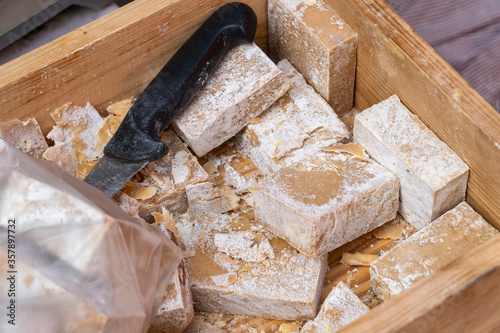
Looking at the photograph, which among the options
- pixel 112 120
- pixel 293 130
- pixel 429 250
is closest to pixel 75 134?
pixel 112 120

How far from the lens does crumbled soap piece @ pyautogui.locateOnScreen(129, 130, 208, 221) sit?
4.64ft

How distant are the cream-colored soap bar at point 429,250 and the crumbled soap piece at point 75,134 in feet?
2.21

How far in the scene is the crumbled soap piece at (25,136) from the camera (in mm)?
1400

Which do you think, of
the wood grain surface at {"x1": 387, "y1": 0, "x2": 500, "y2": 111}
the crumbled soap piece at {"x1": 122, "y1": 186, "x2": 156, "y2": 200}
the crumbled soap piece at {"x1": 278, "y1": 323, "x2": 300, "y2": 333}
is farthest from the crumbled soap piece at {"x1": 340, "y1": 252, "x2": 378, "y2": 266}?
the wood grain surface at {"x1": 387, "y1": 0, "x2": 500, "y2": 111}

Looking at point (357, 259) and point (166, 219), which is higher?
point (166, 219)

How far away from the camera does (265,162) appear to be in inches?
58.2

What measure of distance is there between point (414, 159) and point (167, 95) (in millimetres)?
536

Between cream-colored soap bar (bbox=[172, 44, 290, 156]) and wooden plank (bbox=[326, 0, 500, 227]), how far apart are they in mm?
206

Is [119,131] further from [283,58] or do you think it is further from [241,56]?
[283,58]

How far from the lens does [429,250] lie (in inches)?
50.3

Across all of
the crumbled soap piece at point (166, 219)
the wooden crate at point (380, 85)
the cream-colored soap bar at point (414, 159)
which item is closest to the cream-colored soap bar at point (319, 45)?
the wooden crate at point (380, 85)

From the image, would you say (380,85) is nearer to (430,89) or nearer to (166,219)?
(430,89)

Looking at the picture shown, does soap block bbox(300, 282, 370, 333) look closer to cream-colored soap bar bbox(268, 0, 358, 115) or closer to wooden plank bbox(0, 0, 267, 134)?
cream-colored soap bar bbox(268, 0, 358, 115)

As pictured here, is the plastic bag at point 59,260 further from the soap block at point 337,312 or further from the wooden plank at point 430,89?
the wooden plank at point 430,89
